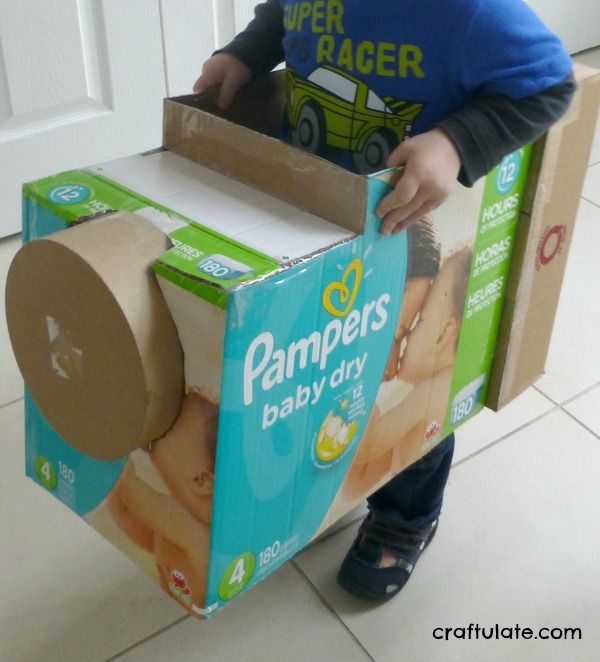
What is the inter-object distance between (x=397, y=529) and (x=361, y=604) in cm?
9

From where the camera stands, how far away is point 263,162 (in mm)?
651

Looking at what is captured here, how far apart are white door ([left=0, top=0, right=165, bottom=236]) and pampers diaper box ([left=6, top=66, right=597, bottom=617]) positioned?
2.17 ft

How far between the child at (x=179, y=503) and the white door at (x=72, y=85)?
0.84 meters

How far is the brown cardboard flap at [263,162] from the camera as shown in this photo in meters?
0.61

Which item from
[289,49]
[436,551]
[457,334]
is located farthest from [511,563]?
[289,49]

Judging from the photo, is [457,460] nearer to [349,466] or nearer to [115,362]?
[349,466]

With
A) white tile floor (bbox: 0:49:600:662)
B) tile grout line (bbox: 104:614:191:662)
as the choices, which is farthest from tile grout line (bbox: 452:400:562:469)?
tile grout line (bbox: 104:614:191:662)

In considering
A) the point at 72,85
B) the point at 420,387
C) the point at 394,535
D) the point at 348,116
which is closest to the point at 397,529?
the point at 394,535

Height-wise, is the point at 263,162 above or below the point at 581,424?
above

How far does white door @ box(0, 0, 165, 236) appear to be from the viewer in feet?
4.26

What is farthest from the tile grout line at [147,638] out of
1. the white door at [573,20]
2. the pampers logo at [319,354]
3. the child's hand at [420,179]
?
the white door at [573,20]

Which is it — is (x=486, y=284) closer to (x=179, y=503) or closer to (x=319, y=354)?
(x=319, y=354)

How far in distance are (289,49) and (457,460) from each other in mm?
537

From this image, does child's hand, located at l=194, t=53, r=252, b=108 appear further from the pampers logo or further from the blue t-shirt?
the pampers logo
